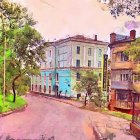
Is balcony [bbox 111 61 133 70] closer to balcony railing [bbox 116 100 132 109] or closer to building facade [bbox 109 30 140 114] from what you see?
building facade [bbox 109 30 140 114]

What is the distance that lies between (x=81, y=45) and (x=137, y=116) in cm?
67

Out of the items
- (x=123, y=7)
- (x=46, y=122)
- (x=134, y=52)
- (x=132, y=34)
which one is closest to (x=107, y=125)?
(x=46, y=122)

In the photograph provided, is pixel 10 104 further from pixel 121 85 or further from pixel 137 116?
pixel 137 116

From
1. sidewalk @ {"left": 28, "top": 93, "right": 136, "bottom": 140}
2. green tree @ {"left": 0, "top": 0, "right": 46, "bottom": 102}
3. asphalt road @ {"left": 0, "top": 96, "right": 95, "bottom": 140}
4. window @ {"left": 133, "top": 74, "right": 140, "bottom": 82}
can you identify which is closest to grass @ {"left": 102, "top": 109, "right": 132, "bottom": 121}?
sidewalk @ {"left": 28, "top": 93, "right": 136, "bottom": 140}

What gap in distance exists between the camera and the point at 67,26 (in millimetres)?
2014

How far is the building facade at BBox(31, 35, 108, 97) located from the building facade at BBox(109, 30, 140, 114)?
0.09m

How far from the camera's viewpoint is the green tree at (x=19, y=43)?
1.90 m

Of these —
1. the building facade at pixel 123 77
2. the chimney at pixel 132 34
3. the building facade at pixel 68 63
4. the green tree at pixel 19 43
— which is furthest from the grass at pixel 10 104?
the chimney at pixel 132 34

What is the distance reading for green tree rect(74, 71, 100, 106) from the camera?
1.92 metres

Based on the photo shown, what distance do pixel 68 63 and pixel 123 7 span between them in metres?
0.60

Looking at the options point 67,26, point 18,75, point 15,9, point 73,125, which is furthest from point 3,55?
point 73,125

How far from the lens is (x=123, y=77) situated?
1800 mm

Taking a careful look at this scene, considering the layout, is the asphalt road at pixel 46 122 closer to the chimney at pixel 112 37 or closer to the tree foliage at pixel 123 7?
the chimney at pixel 112 37

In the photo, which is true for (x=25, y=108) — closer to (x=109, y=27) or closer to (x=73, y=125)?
(x=73, y=125)
